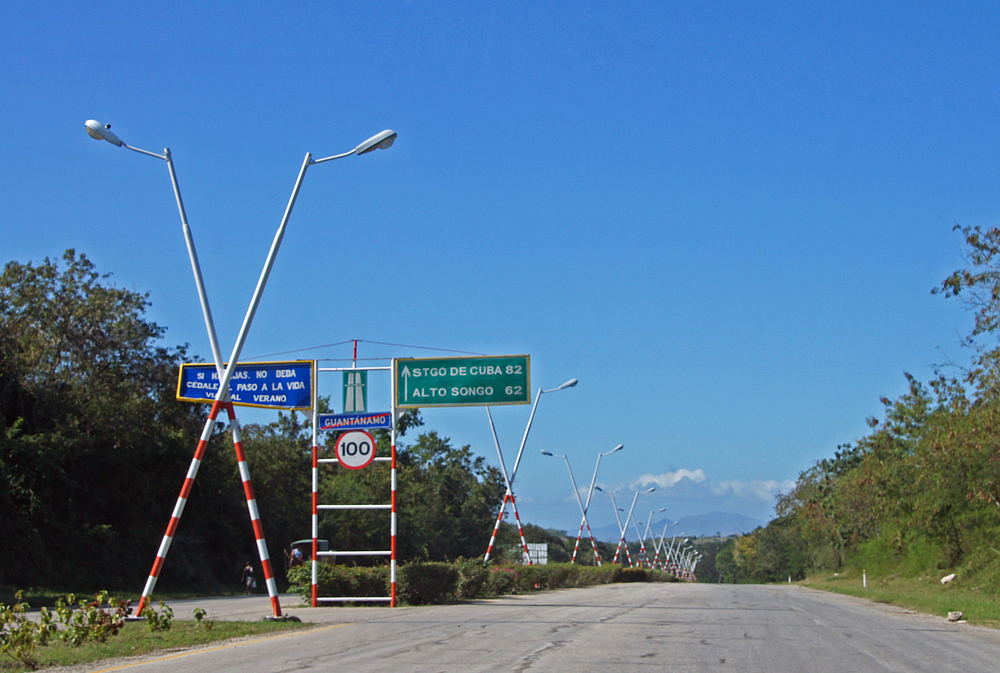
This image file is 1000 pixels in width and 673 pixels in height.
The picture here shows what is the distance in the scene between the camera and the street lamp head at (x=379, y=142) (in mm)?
16531

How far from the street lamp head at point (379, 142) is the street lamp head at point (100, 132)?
4239mm

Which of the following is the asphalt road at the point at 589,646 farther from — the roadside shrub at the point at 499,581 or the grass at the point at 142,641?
the roadside shrub at the point at 499,581

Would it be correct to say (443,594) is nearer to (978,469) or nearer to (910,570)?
(978,469)

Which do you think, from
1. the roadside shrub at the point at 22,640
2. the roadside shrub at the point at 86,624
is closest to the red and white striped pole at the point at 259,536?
the roadside shrub at the point at 86,624

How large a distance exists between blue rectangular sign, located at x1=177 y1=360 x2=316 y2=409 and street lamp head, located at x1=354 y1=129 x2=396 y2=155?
213 inches

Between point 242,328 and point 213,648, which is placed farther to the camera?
point 242,328

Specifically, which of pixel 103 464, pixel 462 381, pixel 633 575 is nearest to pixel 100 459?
pixel 103 464

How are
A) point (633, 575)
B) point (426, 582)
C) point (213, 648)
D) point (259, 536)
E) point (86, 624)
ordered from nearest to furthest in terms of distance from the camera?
point (213, 648)
point (86, 624)
point (259, 536)
point (426, 582)
point (633, 575)

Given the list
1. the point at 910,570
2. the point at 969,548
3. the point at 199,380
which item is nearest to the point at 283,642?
the point at 199,380

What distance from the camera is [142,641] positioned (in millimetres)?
12305

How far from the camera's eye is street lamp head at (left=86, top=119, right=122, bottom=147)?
49.6ft

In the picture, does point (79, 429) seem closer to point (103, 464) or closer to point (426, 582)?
point (103, 464)

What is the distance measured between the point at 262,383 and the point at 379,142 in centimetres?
641

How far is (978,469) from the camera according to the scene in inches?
1291
